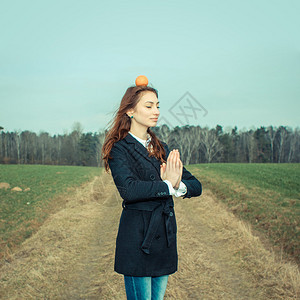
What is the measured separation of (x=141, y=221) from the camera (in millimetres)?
2078

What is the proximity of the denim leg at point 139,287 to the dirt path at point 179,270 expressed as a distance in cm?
261

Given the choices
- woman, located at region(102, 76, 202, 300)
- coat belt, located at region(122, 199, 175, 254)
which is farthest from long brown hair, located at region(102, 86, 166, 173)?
coat belt, located at region(122, 199, 175, 254)

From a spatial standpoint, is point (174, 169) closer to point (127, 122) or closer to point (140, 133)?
point (140, 133)

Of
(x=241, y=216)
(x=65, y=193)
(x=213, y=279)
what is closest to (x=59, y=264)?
(x=213, y=279)

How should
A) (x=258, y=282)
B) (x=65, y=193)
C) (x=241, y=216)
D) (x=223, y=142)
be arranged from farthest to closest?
(x=223, y=142) < (x=65, y=193) < (x=241, y=216) < (x=258, y=282)

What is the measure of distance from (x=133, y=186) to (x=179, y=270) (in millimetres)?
4027

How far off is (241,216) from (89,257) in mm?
7003

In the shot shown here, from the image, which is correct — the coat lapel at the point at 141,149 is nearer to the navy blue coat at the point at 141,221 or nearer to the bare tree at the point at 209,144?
the navy blue coat at the point at 141,221

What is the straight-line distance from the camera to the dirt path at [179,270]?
15.5 feet

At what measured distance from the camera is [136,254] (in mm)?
2066

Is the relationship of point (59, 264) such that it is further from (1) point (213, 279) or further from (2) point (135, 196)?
(2) point (135, 196)

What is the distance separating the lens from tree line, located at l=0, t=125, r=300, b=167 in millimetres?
66375

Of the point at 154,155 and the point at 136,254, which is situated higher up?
the point at 154,155

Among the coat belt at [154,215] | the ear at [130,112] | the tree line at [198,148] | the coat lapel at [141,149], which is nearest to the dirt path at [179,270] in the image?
the coat belt at [154,215]
